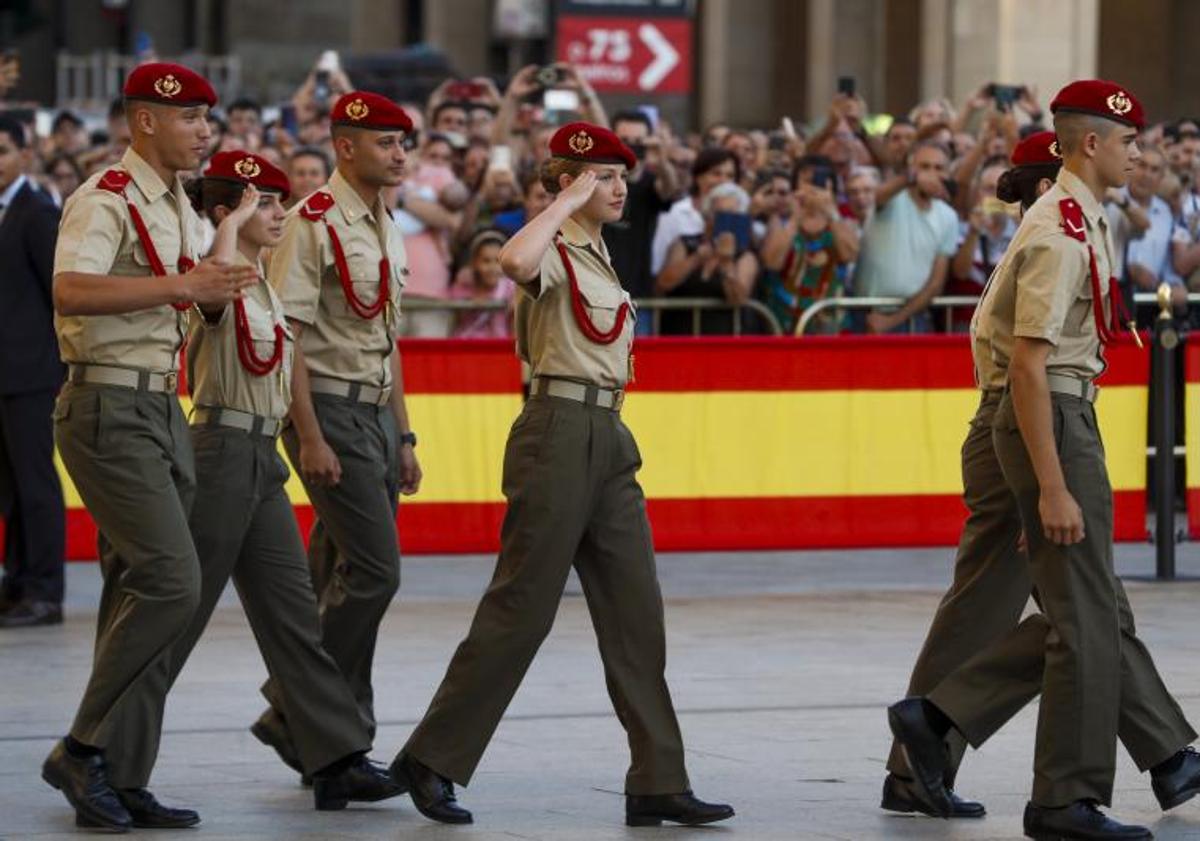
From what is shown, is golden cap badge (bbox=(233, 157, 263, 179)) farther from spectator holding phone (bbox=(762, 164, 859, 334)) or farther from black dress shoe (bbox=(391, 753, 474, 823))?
spectator holding phone (bbox=(762, 164, 859, 334))

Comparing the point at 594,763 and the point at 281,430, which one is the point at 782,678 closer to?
the point at 594,763

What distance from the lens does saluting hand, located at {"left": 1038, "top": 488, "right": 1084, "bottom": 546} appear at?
8.20 meters

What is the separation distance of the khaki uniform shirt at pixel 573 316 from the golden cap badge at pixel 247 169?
93cm

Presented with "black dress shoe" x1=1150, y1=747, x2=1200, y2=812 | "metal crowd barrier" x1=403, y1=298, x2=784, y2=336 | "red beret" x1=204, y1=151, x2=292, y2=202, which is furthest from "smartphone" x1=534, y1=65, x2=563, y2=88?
"black dress shoe" x1=1150, y1=747, x2=1200, y2=812

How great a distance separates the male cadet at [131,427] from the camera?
28.3ft

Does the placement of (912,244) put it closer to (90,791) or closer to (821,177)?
(821,177)

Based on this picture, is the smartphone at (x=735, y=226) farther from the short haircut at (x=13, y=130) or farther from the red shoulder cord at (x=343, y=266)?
the red shoulder cord at (x=343, y=266)

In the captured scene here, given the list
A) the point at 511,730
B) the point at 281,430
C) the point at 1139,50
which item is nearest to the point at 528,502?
the point at 281,430

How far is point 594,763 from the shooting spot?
9906 millimetres

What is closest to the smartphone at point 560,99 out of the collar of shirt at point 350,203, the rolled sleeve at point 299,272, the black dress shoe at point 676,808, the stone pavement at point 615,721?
the stone pavement at point 615,721

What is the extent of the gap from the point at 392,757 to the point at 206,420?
150 centimetres

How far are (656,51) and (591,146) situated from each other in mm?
10144

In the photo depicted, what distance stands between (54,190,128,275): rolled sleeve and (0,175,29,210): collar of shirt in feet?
15.7

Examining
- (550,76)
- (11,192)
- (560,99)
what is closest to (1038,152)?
(11,192)
